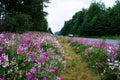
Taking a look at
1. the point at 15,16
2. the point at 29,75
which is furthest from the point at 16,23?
the point at 29,75

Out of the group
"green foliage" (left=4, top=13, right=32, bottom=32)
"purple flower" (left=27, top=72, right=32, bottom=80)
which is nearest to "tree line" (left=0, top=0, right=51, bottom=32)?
"green foliage" (left=4, top=13, right=32, bottom=32)

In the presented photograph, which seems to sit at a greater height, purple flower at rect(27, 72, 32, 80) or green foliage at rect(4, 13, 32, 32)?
green foliage at rect(4, 13, 32, 32)

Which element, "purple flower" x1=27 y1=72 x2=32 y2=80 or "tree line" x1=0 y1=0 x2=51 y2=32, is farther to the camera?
"tree line" x1=0 y1=0 x2=51 y2=32

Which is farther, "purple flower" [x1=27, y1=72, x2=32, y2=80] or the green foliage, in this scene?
the green foliage

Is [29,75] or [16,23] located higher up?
[16,23]

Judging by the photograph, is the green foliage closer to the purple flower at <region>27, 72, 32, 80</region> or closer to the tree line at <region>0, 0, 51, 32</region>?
the tree line at <region>0, 0, 51, 32</region>

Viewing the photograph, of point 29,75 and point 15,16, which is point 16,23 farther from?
point 29,75

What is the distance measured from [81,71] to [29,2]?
54.1 feet

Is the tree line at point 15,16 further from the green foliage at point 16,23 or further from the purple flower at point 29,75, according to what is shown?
the purple flower at point 29,75

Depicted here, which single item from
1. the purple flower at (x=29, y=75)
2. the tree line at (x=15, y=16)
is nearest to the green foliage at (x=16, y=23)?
the tree line at (x=15, y=16)

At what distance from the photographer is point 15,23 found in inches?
722

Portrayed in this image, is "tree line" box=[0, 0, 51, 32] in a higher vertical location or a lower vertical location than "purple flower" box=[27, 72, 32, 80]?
higher

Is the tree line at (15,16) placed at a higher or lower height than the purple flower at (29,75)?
higher

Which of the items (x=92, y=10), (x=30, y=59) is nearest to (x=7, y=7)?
(x=30, y=59)
